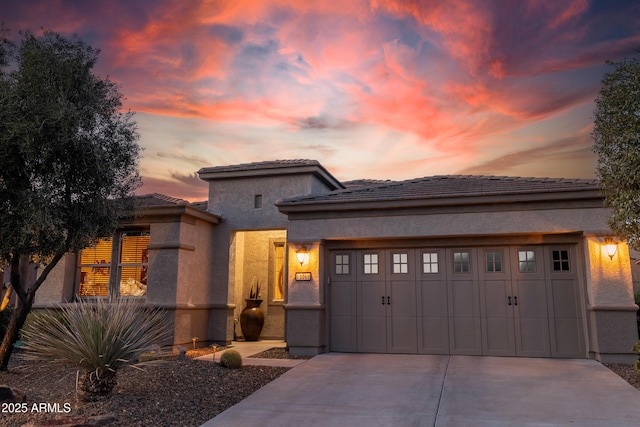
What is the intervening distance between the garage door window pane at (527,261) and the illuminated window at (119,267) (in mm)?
8457

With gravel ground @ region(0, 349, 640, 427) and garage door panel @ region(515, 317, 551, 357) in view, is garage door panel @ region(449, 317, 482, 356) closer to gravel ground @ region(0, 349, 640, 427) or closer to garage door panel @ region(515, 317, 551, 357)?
garage door panel @ region(515, 317, 551, 357)

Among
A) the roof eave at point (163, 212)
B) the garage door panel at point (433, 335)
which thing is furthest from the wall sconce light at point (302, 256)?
the roof eave at point (163, 212)

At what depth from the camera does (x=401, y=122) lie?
14945mm

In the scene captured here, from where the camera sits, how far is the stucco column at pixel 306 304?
34.1 ft

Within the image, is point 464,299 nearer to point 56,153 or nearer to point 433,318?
point 433,318

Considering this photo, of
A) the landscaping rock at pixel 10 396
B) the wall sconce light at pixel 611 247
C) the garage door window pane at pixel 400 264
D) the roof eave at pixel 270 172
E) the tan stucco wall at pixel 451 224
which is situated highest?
the roof eave at pixel 270 172

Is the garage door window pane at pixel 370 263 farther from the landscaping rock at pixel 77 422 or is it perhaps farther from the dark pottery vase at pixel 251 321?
the landscaping rock at pixel 77 422

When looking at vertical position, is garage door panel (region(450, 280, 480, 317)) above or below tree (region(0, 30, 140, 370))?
below

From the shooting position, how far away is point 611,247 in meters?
9.16

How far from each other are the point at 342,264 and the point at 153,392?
17.2ft

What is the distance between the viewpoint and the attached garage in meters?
9.35

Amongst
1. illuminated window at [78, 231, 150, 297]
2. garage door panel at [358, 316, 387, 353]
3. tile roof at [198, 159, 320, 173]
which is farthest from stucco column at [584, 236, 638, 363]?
illuminated window at [78, 231, 150, 297]

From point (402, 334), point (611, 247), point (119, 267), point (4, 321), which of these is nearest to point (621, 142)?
point (611, 247)

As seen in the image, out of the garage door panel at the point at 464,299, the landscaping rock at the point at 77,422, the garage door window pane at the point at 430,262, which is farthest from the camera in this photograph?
the garage door window pane at the point at 430,262
